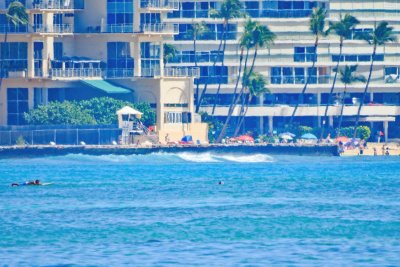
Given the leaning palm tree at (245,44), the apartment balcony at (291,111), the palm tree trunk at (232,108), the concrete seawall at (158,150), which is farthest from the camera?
the apartment balcony at (291,111)

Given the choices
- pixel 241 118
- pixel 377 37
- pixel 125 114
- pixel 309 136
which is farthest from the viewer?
pixel 241 118

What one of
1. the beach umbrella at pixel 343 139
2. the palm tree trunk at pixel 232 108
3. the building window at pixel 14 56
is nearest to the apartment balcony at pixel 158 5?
the building window at pixel 14 56

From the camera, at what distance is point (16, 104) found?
154875 millimetres

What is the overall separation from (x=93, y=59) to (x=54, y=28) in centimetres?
516

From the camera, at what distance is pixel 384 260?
228 ft

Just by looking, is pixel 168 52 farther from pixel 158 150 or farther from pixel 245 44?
pixel 158 150

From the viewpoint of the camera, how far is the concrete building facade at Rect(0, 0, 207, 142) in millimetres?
153250

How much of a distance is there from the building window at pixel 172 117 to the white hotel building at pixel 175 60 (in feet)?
0.29

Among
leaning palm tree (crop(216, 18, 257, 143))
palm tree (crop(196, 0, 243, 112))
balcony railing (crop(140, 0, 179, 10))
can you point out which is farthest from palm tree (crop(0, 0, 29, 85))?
palm tree (crop(196, 0, 243, 112))

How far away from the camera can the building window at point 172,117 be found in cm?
15938

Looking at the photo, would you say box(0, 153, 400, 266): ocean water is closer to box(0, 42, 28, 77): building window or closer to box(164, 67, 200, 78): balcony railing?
box(0, 42, 28, 77): building window

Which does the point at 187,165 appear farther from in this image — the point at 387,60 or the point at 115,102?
the point at 387,60

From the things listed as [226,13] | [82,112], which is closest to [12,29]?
[82,112]

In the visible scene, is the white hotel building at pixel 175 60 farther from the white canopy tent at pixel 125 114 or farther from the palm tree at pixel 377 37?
the palm tree at pixel 377 37
